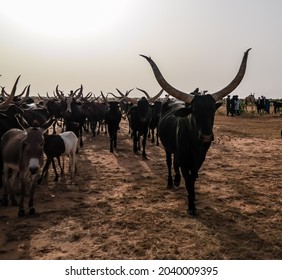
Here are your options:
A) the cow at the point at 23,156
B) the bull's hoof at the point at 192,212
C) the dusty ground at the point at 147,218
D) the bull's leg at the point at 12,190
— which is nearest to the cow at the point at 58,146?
the dusty ground at the point at 147,218

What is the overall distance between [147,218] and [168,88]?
8.01 feet

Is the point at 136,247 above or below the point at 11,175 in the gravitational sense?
below

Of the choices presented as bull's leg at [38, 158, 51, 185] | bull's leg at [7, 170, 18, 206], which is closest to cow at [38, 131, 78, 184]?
bull's leg at [38, 158, 51, 185]

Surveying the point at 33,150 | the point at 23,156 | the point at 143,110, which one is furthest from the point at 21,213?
the point at 143,110

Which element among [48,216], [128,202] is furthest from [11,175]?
[128,202]

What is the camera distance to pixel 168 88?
5.87 metres

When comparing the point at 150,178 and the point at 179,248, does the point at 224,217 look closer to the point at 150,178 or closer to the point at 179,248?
the point at 179,248

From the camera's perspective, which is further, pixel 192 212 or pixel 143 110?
pixel 143 110

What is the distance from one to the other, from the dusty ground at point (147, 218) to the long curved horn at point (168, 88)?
2.25m

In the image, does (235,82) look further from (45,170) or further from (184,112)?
(45,170)

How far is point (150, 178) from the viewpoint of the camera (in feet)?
30.0

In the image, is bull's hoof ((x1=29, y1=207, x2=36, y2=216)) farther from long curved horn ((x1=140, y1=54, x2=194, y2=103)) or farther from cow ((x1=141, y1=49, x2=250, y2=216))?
long curved horn ((x1=140, y1=54, x2=194, y2=103))

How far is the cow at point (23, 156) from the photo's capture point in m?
5.59
